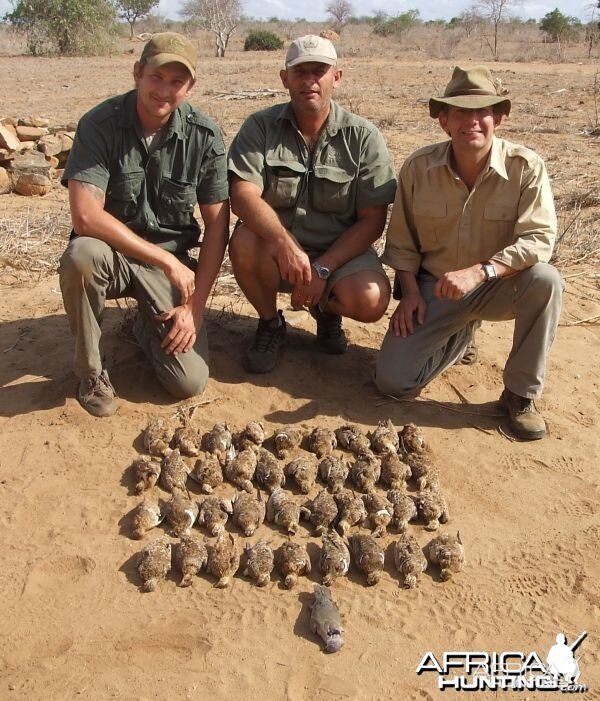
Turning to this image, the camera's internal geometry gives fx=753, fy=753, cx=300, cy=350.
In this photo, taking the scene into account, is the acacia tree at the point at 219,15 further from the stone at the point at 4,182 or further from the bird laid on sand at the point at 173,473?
the bird laid on sand at the point at 173,473

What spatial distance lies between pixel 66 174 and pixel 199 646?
275cm

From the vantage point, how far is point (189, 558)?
3.50m

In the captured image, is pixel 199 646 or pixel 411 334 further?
pixel 411 334

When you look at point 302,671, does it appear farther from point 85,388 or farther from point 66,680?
point 85,388

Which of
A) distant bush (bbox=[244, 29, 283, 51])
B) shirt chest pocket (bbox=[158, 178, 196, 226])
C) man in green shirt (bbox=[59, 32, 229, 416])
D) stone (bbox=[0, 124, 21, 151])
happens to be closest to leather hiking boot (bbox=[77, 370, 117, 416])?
man in green shirt (bbox=[59, 32, 229, 416])

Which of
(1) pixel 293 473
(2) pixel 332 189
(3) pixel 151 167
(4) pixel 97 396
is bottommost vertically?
(1) pixel 293 473

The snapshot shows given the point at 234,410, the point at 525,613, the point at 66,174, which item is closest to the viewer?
the point at 525,613

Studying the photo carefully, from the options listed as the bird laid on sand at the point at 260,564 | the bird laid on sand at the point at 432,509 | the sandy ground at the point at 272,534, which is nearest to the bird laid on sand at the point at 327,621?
the sandy ground at the point at 272,534

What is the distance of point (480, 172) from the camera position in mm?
4578

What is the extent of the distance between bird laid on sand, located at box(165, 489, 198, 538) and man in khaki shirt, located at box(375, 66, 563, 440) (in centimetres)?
160

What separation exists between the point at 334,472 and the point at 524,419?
1.29 m

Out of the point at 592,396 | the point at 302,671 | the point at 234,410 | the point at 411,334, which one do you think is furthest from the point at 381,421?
the point at 302,671

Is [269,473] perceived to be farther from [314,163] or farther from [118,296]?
[314,163]

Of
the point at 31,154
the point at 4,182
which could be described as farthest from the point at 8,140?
the point at 4,182
